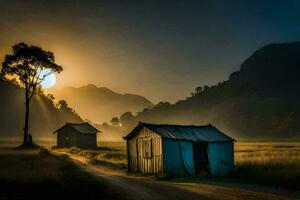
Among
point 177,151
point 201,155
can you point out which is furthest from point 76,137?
→ point 177,151

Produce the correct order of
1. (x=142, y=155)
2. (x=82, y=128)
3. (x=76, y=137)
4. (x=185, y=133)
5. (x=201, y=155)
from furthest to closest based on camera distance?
(x=82, y=128) < (x=76, y=137) < (x=201, y=155) < (x=185, y=133) < (x=142, y=155)

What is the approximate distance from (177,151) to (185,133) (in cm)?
289

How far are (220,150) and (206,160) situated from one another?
86.5 inches

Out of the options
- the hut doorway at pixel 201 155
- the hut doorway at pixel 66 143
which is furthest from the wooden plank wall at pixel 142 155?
the hut doorway at pixel 66 143

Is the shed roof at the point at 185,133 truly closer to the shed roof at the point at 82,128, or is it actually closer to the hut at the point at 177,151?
the hut at the point at 177,151

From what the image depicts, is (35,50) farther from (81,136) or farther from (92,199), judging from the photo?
(92,199)

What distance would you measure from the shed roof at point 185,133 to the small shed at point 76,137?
46120 mm

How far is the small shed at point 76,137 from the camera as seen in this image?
262ft

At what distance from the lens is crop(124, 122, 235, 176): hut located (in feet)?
105

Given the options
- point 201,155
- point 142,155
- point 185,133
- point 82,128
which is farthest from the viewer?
point 82,128

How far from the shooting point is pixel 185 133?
34.9 meters

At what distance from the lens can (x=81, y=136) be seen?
8025 centimetres

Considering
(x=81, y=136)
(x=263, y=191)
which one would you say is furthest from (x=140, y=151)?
(x=81, y=136)

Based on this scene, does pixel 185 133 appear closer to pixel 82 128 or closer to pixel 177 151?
pixel 177 151
